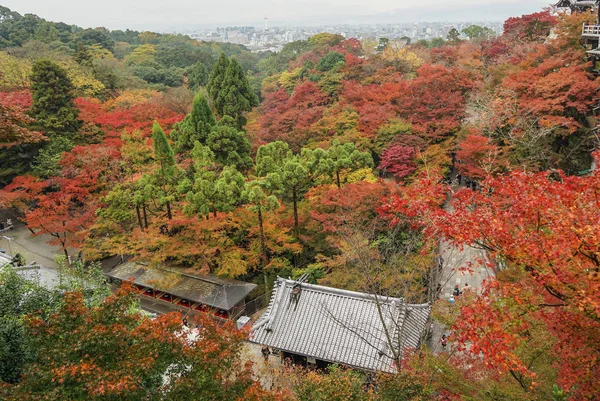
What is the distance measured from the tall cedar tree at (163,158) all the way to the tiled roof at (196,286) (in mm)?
2834

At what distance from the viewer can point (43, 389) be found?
5.55m

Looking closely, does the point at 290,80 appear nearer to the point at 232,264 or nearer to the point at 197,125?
the point at 197,125

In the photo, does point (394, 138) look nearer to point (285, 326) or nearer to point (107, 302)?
point (285, 326)

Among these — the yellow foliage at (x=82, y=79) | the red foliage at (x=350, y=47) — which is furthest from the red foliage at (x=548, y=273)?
the red foliage at (x=350, y=47)

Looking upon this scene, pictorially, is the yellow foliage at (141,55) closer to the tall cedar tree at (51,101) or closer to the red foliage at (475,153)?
the tall cedar tree at (51,101)

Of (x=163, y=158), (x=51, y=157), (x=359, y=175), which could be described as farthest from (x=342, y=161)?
(x=51, y=157)

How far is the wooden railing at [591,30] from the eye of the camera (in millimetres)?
20312

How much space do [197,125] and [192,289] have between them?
10600 mm

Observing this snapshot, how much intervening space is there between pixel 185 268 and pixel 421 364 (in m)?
12.4

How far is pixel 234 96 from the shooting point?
28312mm

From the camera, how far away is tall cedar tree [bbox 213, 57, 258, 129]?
28.3 meters

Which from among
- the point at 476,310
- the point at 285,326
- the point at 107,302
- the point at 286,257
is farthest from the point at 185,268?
the point at 476,310

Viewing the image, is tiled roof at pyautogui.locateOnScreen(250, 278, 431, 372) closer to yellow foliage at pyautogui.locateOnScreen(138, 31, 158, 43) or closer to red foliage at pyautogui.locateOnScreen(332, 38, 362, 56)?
red foliage at pyautogui.locateOnScreen(332, 38, 362, 56)

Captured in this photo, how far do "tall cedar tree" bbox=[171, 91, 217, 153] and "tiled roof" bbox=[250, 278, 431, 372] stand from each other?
13.0m
